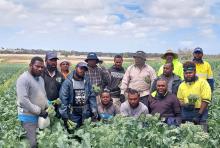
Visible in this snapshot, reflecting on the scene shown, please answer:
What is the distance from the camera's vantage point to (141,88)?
8.43 metres

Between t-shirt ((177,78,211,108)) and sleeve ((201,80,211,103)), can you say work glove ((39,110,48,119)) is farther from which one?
sleeve ((201,80,211,103))

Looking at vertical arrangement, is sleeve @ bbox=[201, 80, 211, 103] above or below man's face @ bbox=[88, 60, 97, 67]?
below

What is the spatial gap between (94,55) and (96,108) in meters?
0.93

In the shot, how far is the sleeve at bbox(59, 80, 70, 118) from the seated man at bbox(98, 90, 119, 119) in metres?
0.70

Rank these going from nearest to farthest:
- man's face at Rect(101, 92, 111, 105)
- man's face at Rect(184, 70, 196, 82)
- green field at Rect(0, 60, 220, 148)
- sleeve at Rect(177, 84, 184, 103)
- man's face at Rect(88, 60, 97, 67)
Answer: green field at Rect(0, 60, 220, 148) < man's face at Rect(184, 70, 196, 82) < sleeve at Rect(177, 84, 184, 103) < man's face at Rect(101, 92, 111, 105) < man's face at Rect(88, 60, 97, 67)

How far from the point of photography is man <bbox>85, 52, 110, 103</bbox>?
8.06 m

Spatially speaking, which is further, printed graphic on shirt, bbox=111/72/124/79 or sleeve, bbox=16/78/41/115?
printed graphic on shirt, bbox=111/72/124/79

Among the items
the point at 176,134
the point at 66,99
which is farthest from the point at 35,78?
the point at 176,134

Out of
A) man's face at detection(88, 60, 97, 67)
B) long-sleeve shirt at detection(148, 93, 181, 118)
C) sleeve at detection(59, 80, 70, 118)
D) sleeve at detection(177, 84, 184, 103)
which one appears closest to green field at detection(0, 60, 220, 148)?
sleeve at detection(59, 80, 70, 118)

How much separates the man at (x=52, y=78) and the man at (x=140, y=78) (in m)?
1.25

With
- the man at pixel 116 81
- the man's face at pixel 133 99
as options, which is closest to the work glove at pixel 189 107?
the man's face at pixel 133 99

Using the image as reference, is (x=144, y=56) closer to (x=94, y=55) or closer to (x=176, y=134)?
(x=94, y=55)

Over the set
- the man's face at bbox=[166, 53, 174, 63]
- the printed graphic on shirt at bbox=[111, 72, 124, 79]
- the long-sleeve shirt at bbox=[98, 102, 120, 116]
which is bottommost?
the long-sleeve shirt at bbox=[98, 102, 120, 116]

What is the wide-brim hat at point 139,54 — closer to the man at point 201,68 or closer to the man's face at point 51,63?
the man at point 201,68
